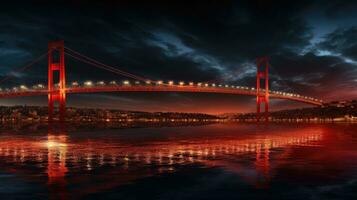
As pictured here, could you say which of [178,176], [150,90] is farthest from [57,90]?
[178,176]

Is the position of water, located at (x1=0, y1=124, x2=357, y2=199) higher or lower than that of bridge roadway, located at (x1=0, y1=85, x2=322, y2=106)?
lower

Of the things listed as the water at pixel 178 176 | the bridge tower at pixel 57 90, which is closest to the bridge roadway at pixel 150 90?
the bridge tower at pixel 57 90

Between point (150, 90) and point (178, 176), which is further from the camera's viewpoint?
point (150, 90)

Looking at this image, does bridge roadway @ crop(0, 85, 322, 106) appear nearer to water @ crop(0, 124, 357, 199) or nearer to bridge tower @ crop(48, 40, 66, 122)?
bridge tower @ crop(48, 40, 66, 122)

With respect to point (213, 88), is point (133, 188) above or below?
below

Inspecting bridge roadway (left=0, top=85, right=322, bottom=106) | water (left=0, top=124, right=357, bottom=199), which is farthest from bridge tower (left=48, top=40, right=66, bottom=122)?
water (left=0, top=124, right=357, bottom=199)

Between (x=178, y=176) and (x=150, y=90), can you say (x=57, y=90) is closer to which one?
(x=150, y=90)

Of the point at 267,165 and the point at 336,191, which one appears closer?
the point at 336,191

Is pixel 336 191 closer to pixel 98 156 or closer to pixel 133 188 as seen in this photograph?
pixel 133 188

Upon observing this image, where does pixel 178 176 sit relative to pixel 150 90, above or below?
below

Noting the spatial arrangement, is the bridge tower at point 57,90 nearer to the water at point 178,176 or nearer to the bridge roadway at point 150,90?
the bridge roadway at point 150,90

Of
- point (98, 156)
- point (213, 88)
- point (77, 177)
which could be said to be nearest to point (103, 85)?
point (213, 88)
